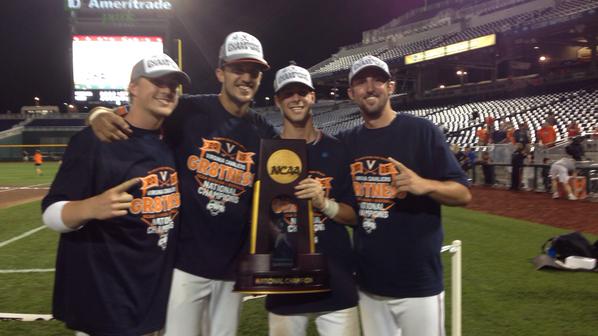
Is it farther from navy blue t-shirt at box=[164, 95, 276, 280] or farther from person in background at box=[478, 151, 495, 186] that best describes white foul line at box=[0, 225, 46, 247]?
person in background at box=[478, 151, 495, 186]

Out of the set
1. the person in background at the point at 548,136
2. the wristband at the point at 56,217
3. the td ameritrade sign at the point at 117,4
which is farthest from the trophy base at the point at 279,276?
the person in background at the point at 548,136

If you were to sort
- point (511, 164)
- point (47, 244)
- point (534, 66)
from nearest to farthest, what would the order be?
point (47, 244)
point (511, 164)
point (534, 66)

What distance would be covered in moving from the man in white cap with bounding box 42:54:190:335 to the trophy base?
0.48 m

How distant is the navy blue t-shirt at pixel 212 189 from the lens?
2.55m

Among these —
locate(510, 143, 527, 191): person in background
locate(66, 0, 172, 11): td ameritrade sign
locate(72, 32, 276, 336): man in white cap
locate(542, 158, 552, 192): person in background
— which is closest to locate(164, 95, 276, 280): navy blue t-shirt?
locate(72, 32, 276, 336): man in white cap

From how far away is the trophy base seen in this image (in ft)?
7.11

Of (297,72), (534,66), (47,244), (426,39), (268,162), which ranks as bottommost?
(47,244)

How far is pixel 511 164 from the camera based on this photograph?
1561cm

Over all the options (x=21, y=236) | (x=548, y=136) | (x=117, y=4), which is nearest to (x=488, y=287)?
(x=21, y=236)

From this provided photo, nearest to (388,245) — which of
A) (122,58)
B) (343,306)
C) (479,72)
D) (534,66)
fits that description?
(343,306)

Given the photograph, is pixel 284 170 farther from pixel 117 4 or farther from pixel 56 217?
pixel 117 4

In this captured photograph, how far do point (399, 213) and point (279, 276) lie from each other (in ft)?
2.81

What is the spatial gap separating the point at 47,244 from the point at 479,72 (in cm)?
4424

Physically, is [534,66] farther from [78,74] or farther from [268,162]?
[268,162]
